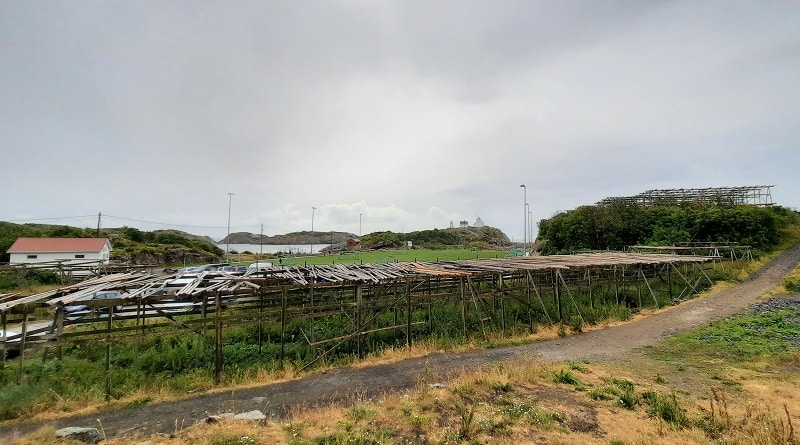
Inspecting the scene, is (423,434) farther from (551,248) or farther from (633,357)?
(551,248)

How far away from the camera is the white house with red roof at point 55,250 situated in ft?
127

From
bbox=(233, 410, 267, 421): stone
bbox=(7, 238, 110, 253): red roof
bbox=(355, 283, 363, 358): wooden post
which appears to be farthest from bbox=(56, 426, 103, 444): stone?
bbox=(7, 238, 110, 253): red roof

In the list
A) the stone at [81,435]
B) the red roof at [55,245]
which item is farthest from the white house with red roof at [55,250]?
the stone at [81,435]

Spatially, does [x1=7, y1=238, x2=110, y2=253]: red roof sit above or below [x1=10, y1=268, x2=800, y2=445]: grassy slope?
above

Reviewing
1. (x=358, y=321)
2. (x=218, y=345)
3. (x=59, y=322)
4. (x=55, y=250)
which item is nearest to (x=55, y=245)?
(x=55, y=250)

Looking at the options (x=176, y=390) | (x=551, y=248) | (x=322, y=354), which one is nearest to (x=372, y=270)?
(x=322, y=354)

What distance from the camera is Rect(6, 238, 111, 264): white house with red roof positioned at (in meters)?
38.8

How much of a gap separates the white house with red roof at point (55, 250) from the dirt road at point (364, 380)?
131ft

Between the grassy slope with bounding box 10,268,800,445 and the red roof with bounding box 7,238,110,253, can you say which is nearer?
the grassy slope with bounding box 10,268,800,445

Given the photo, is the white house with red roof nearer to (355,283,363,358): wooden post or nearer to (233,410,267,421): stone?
(355,283,363,358): wooden post

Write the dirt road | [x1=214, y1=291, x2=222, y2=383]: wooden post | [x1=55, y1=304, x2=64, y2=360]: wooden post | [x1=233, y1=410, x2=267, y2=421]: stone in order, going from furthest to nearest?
[x1=214, y1=291, x2=222, y2=383]: wooden post, [x1=55, y1=304, x2=64, y2=360]: wooden post, the dirt road, [x1=233, y1=410, x2=267, y2=421]: stone

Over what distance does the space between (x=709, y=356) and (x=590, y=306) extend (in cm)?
565

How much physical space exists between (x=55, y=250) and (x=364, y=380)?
4870 centimetres

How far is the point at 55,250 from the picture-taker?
1580 inches
